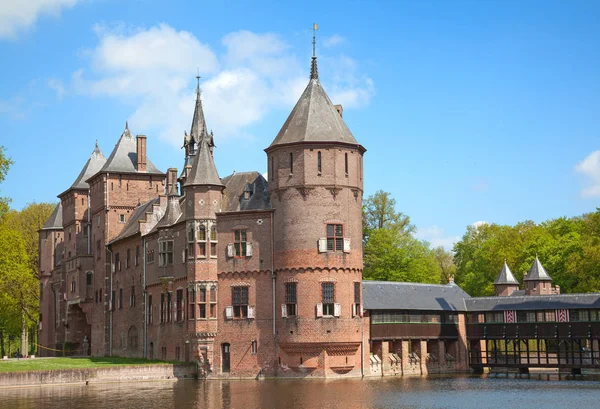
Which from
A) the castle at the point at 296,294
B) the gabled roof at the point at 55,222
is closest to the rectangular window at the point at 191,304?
the castle at the point at 296,294

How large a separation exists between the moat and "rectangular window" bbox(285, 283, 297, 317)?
4.13 m

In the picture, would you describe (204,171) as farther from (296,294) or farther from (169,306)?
(169,306)

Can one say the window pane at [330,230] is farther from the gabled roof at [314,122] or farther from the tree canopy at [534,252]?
the tree canopy at [534,252]

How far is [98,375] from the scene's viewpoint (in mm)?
48594

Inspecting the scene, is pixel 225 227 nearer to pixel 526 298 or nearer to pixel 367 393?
pixel 367 393

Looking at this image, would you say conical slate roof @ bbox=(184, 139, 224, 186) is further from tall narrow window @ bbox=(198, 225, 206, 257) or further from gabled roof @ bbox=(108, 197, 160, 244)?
gabled roof @ bbox=(108, 197, 160, 244)

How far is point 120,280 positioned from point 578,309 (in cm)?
3256

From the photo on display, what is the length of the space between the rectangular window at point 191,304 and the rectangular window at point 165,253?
16.4ft

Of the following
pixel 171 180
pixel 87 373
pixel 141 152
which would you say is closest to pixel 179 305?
pixel 87 373

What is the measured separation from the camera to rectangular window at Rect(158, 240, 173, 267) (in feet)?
186

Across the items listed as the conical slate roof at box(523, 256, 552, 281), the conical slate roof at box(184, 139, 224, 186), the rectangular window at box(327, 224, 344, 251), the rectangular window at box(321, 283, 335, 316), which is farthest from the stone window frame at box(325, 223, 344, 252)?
the conical slate roof at box(523, 256, 552, 281)

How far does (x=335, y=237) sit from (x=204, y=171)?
8.93 metres

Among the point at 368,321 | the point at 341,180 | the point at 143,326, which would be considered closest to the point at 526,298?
the point at 368,321

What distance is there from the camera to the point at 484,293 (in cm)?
8681
